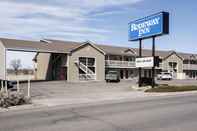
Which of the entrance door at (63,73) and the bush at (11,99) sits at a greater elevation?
the entrance door at (63,73)

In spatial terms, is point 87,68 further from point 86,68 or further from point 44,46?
point 44,46

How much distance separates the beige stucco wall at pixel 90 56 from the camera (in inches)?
2159

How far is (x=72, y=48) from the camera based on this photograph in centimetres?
5628

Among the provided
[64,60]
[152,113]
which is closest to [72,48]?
[64,60]

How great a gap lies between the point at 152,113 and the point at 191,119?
2139mm

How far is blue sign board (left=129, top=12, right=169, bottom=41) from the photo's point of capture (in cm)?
3359

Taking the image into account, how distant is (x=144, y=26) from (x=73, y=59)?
21.5 meters

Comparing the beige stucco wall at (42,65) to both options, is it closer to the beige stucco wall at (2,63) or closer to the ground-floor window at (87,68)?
the ground-floor window at (87,68)

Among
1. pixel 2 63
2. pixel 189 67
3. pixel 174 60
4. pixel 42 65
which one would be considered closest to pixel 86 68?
pixel 42 65

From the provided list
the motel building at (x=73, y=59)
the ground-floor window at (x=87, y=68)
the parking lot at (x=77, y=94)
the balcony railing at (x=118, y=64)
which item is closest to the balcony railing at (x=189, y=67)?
the motel building at (x=73, y=59)

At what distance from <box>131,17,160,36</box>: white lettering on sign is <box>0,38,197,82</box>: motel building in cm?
1846

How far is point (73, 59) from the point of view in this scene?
2188 inches

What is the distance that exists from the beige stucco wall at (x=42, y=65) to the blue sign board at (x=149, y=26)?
26226mm

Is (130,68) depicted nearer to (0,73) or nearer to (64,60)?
(64,60)
